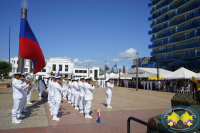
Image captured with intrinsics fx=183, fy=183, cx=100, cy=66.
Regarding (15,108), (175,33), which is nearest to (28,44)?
(15,108)

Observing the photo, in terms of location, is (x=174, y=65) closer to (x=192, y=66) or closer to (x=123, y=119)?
(x=192, y=66)

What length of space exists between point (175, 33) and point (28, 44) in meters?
39.7

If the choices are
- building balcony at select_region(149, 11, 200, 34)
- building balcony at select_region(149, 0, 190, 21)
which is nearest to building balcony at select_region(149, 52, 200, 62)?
building balcony at select_region(149, 11, 200, 34)

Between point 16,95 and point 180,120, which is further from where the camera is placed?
point 16,95

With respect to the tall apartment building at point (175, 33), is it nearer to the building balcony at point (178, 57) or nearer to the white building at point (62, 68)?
the building balcony at point (178, 57)

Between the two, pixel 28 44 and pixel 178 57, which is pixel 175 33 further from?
pixel 28 44

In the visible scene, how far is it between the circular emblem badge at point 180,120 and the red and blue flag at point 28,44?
843 cm

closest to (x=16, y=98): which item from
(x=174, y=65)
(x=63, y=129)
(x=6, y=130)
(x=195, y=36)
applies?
(x=6, y=130)

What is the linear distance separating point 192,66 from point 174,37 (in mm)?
9459

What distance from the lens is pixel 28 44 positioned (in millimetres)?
10242

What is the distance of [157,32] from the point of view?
49.5 metres

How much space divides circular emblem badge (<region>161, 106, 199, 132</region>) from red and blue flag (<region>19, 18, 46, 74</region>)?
8.43 meters

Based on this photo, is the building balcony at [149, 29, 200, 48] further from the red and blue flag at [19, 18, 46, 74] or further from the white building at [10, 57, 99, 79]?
the white building at [10, 57, 99, 79]

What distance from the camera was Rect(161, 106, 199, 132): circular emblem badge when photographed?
118 inches
